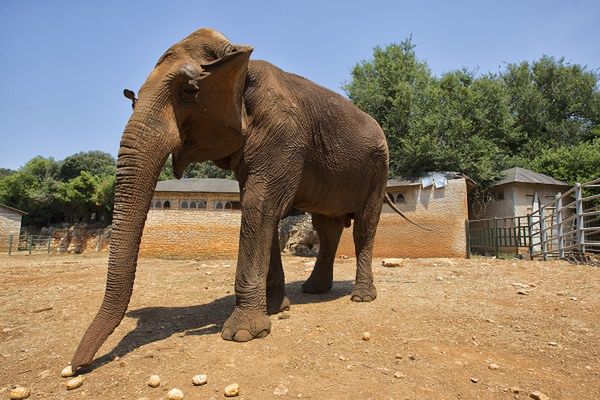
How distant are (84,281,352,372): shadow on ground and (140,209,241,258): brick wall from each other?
1344 centimetres

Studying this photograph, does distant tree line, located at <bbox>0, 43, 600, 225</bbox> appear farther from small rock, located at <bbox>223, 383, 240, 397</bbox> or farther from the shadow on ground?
small rock, located at <bbox>223, 383, 240, 397</bbox>

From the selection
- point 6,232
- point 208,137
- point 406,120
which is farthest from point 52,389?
point 6,232

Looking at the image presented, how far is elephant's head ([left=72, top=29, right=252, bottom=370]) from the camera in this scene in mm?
2635

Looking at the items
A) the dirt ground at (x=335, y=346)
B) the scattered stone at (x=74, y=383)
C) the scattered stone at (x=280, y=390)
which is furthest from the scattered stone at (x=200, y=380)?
the scattered stone at (x=74, y=383)

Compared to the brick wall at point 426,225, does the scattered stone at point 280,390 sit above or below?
below

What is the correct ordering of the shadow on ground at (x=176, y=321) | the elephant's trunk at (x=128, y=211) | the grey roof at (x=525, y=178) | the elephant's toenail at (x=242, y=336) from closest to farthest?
→ 1. the elephant's trunk at (x=128, y=211)
2. the shadow on ground at (x=176, y=321)
3. the elephant's toenail at (x=242, y=336)
4. the grey roof at (x=525, y=178)

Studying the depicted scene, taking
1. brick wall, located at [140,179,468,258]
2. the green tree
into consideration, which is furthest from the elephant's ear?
the green tree

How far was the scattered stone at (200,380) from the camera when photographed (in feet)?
7.63

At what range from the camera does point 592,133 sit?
2455cm

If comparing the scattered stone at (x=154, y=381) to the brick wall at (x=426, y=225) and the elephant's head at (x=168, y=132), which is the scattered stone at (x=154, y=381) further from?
the brick wall at (x=426, y=225)

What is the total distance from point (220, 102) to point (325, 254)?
2.91 metres

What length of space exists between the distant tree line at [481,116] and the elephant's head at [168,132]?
49.2ft

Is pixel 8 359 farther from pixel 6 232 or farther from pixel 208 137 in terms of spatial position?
pixel 6 232

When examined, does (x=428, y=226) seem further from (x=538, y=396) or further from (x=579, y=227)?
(x=538, y=396)
